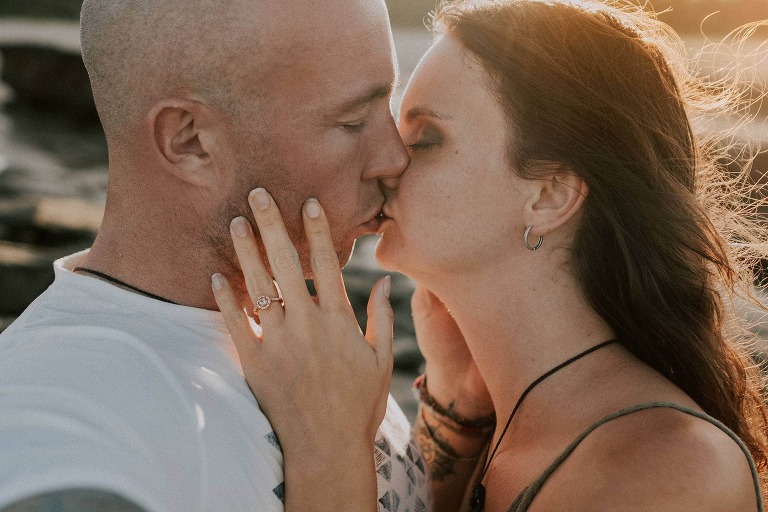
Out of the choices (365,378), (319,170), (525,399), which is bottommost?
(525,399)

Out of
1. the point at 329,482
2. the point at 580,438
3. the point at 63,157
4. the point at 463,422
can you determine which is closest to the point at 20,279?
the point at 463,422

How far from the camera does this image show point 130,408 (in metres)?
1.53

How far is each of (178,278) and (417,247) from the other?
0.73m

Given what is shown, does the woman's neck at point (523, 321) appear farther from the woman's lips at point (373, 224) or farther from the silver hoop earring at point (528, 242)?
the woman's lips at point (373, 224)

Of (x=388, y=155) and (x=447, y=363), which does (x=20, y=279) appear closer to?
(x=447, y=363)

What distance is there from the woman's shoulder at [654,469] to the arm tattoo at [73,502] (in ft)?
3.27

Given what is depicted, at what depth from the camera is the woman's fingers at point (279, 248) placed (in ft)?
6.24

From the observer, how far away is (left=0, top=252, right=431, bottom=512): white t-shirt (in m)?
1.35

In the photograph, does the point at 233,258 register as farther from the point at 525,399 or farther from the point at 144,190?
the point at 525,399

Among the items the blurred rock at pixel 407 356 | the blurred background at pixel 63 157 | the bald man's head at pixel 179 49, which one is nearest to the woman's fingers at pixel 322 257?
the bald man's head at pixel 179 49

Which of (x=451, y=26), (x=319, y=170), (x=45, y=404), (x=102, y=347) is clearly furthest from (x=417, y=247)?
(x=45, y=404)

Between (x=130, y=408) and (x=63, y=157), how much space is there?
12.1 meters

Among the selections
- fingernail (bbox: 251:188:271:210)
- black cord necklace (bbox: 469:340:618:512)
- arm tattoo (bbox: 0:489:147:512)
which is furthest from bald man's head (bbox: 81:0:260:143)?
black cord necklace (bbox: 469:340:618:512)

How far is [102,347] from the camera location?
168cm
